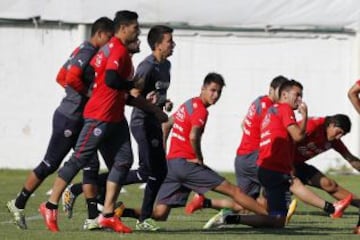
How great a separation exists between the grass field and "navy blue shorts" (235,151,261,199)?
56 cm

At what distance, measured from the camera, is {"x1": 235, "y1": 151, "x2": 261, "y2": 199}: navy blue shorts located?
1402 cm

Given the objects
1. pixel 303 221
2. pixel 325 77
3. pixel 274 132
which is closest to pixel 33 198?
pixel 303 221

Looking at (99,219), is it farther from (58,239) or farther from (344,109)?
(344,109)

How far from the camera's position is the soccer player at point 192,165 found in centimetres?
1255

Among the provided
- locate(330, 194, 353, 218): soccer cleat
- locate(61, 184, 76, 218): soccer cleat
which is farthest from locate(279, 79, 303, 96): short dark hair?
locate(61, 184, 76, 218): soccer cleat

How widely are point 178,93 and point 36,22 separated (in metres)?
2.86

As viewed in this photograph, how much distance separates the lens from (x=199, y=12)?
2266 cm

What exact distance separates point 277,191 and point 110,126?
6.54 feet

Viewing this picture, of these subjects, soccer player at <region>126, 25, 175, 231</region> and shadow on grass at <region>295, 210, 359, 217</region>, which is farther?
shadow on grass at <region>295, 210, 359, 217</region>

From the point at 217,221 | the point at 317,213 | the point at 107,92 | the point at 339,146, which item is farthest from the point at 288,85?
the point at 317,213

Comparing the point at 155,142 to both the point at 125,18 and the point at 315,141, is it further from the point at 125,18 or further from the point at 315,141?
the point at 315,141

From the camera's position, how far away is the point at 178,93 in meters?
22.9

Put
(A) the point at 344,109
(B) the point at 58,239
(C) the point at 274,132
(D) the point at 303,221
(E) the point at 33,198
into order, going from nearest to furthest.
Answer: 1. (B) the point at 58,239
2. (C) the point at 274,132
3. (D) the point at 303,221
4. (E) the point at 33,198
5. (A) the point at 344,109

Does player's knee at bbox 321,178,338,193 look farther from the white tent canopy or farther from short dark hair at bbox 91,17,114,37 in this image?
the white tent canopy
